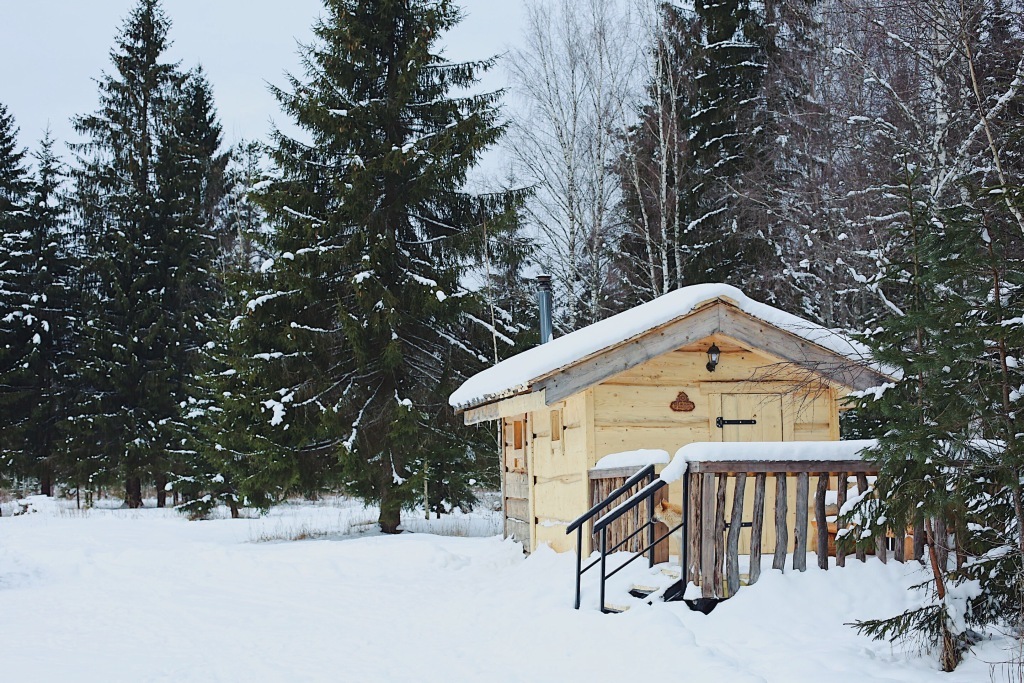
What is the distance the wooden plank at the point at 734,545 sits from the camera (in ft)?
23.8

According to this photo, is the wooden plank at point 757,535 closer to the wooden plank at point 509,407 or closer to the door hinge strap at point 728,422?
the wooden plank at point 509,407

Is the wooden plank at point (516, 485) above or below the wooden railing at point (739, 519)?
below

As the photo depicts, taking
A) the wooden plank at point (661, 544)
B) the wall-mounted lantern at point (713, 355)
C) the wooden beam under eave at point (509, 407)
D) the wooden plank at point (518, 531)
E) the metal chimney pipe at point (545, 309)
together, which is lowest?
the wooden plank at point (518, 531)

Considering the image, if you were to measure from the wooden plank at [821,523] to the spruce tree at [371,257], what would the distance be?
1129cm

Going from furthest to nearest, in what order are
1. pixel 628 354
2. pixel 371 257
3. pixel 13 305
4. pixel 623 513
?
1. pixel 13 305
2. pixel 371 257
3. pixel 628 354
4. pixel 623 513

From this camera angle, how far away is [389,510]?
60.6 feet

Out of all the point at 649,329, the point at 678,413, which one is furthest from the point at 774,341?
the point at 649,329

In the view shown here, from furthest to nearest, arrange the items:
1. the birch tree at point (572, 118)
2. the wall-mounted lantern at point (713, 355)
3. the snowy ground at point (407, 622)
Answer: the birch tree at point (572, 118), the wall-mounted lantern at point (713, 355), the snowy ground at point (407, 622)

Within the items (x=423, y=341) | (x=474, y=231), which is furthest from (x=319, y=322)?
(x=474, y=231)

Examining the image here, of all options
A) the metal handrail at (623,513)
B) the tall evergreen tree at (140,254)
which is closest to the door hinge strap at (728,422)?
the metal handrail at (623,513)

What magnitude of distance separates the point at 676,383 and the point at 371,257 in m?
8.66

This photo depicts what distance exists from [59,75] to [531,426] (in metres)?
80.1

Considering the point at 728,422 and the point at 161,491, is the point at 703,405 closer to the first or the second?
the point at 728,422

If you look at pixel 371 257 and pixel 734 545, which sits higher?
pixel 371 257
